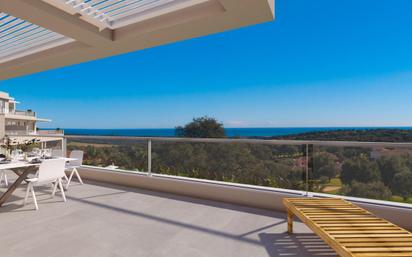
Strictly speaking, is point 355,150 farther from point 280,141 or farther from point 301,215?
point 301,215

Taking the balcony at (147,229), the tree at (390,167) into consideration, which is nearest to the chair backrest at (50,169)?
the balcony at (147,229)

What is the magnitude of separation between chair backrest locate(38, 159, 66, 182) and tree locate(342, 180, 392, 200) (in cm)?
461

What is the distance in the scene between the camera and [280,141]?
397 cm

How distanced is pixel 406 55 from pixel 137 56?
76.0ft

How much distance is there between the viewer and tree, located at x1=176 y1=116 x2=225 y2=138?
12.4m

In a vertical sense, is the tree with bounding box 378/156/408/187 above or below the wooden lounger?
above

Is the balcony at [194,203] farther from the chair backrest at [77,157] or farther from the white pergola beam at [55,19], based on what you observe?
the white pergola beam at [55,19]

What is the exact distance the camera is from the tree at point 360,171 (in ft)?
11.6

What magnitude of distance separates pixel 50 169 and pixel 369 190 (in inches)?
195

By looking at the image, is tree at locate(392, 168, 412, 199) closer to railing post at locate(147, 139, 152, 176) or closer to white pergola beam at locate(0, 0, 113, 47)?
railing post at locate(147, 139, 152, 176)

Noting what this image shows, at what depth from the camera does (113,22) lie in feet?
12.9

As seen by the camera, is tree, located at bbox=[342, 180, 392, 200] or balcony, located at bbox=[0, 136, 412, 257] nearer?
balcony, located at bbox=[0, 136, 412, 257]

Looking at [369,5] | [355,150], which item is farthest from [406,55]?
[355,150]

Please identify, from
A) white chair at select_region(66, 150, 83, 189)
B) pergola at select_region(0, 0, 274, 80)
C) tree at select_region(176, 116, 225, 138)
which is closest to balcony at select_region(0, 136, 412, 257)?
white chair at select_region(66, 150, 83, 189)
